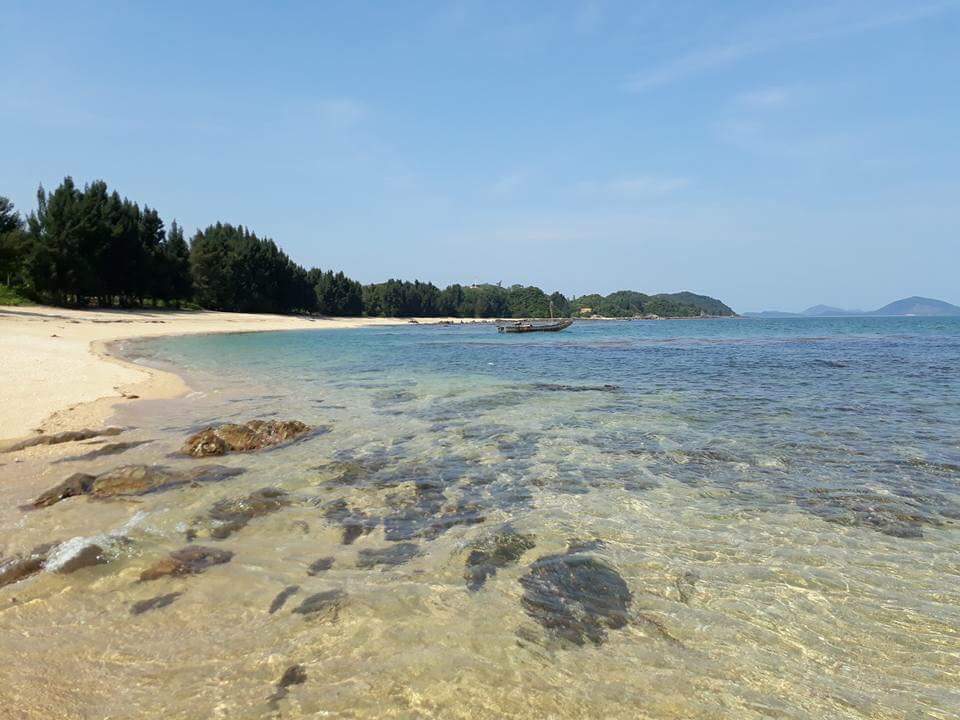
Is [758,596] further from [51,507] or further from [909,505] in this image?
[51,507]

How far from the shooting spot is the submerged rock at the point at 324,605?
470 centimetres

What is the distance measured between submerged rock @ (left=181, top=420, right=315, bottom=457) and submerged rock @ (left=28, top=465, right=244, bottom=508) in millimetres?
1017

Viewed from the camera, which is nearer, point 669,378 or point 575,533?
point 575,533

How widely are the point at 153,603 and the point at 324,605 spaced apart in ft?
5.08

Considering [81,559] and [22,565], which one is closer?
[22,565]

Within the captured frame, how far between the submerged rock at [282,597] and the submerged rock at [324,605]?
18cm

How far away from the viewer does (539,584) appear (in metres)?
5.32

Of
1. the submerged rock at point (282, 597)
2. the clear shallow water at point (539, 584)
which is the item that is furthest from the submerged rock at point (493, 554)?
the submerged rock at point (282, 597)

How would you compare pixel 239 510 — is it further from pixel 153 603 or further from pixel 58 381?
pixel 58 381

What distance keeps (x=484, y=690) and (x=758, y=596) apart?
2936 mm

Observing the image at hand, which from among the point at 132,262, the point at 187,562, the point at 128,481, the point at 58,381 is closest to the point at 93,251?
the point at 132,262

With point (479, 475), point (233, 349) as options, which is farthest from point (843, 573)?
point (233, 349)

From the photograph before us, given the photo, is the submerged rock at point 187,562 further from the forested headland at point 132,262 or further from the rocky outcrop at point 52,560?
the forested headland at point 132,262

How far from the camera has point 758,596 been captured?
511 cm
